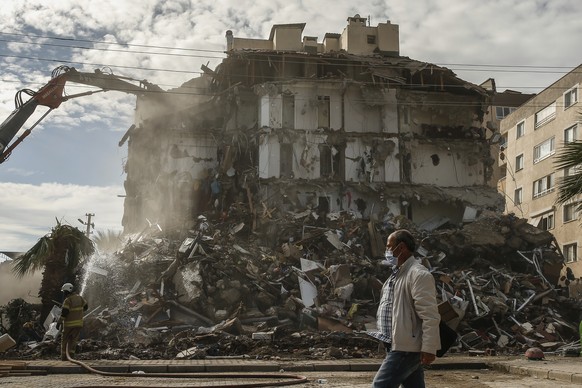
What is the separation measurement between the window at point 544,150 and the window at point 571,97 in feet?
10.1

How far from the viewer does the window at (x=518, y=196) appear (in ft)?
160

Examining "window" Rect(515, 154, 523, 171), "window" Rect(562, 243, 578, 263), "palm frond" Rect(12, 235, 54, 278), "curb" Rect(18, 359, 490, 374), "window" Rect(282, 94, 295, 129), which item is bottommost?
"curb" Rect(18, 359, 490, 374)

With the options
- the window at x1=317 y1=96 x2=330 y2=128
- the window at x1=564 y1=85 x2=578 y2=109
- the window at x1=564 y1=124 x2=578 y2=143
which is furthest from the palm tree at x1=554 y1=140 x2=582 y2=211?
the window at x1=564 y1=85 x2=578 y2=109

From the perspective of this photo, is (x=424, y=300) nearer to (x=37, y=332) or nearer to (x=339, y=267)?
(x=37, y=332)

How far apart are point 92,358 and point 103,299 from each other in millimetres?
6908

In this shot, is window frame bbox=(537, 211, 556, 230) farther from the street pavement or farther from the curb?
the curb

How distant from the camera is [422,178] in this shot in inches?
1508

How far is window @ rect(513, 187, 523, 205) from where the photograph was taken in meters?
48.8

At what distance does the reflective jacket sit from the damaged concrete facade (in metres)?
19.6

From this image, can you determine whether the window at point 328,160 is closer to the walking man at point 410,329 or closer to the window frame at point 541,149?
the window frame at point 541,149

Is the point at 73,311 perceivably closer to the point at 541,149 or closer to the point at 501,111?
the point at 541,149

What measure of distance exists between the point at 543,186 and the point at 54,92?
33.5 metres

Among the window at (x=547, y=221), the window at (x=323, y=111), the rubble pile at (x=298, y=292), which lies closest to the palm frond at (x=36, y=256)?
the rubble pile at (x=298, y=292)

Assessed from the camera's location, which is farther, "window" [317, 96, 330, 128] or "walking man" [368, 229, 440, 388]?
"window" [317, 96, 330, 128]
